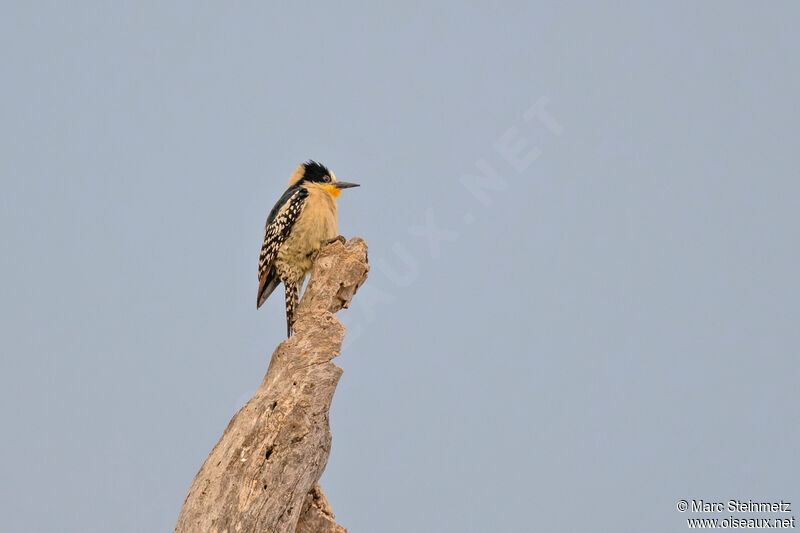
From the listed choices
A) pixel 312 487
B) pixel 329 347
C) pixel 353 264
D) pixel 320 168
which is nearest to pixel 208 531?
pixel 312 487

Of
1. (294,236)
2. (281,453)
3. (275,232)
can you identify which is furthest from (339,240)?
(281,453)

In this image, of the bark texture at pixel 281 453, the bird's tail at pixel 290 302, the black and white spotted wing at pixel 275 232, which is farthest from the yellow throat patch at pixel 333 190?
the bark texture at pixel 281 453

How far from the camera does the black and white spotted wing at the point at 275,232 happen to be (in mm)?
8961

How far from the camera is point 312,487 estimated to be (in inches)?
295

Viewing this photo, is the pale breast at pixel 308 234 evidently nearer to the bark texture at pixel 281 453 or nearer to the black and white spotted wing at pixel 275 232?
the black and white spotted wing at pixel 275 232

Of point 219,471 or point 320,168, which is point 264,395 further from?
point 320,168

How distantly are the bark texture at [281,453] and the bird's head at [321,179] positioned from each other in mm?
2175

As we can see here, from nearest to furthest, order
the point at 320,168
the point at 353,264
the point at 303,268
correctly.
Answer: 1. the point at 353,264
2. the point at 303,268
3. the point at 320,168

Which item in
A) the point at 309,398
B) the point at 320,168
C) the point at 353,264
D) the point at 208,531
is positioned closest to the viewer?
the point at 208,531

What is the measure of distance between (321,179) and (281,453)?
142 inches

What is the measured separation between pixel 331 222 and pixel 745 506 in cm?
534

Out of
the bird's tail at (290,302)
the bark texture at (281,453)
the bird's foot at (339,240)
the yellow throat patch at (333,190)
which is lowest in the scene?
the bark texture at (281,453)

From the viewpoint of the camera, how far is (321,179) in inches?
377

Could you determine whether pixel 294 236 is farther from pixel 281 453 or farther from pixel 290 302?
pixel 281 453
